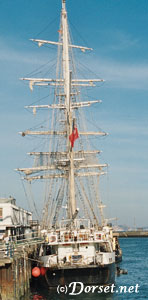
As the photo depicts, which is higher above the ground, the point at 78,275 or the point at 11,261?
the point at 11,261

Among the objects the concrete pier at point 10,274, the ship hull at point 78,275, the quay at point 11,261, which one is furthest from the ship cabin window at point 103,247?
the concrete pier at point 10,274

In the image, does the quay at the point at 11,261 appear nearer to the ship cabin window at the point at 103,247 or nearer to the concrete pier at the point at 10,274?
the concrete pier at the point at 10,274

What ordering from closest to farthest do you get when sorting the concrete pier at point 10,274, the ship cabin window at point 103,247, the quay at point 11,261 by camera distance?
the concrete pier at point 10,274
the quay at point 11,261
the ship cabin window at point 103,247

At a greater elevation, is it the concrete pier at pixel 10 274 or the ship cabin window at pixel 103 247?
the ship cabin window at pixel 103 247

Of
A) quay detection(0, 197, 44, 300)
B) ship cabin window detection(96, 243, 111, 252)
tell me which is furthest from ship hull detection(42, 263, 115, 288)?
ship cabin window detection(96, 243, 111, 252)

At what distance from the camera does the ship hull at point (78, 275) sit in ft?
129

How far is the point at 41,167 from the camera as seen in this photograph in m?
75.4

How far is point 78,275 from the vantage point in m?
39.5

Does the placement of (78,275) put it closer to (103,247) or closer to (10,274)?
(103,247)

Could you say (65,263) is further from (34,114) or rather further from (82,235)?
(34,114)

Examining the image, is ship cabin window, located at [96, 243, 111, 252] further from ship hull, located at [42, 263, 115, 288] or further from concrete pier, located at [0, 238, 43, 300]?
concrete pier, located at [0, 238, 43, 300]

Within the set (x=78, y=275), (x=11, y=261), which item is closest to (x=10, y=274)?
(x=11, y=261)

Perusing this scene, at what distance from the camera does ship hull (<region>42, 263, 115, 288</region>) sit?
3947 cm

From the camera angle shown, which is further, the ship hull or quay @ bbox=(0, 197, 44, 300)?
the ship hull
